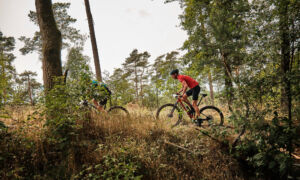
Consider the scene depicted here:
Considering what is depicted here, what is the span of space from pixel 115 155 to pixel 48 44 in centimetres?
373

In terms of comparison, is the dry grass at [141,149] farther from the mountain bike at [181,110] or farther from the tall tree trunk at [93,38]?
the tall tree trunk at [93,38]

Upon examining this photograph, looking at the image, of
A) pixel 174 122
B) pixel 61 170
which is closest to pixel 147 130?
pixel 174 122

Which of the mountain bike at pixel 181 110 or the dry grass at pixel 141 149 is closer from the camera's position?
the dry grass at pixel 141 149

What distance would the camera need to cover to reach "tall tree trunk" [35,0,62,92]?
12.9 ft

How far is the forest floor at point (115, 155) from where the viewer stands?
265cm

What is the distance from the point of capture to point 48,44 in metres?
3.97

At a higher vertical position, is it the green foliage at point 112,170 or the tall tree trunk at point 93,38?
the tall tree trunk at point 93,38

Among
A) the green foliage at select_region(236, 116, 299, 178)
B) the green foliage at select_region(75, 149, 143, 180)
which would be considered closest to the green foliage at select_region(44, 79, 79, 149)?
the green foliage at select_region(75, 149, 143, 180)

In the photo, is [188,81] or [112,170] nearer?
[112,170]

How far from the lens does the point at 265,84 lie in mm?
2979

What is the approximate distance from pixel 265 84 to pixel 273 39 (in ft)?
3.41

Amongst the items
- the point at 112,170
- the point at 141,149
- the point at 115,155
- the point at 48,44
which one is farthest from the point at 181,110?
the point at 48,44

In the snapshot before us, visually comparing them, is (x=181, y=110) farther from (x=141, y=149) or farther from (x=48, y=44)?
(x=48, y=44)

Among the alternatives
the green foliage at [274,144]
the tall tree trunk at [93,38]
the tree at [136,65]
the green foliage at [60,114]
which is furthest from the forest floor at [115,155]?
the tree at [136,65]
